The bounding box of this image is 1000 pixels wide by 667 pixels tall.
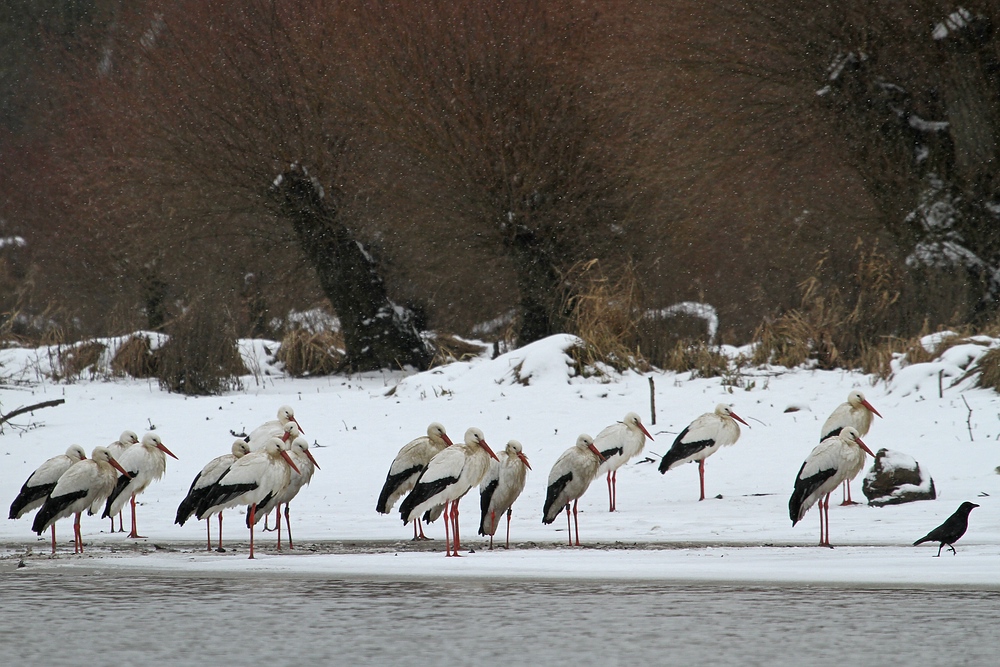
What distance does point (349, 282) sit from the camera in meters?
24.4

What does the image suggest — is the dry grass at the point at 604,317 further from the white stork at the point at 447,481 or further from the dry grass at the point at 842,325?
the white stork at the point at 447,481

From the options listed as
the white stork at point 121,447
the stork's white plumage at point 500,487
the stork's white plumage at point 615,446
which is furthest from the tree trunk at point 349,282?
the stork's white plumage at point 500,487

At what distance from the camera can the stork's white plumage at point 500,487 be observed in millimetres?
10430

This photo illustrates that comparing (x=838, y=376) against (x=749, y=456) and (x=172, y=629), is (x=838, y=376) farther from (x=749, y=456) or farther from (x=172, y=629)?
(x=172, y=629)

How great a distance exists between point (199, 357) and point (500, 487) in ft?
34.0

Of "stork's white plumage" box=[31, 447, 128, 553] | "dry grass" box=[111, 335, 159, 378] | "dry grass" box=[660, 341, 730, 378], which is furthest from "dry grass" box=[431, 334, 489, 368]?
"stork's white plumage" box=[31, 447, 128, 553]

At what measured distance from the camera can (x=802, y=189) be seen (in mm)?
21719

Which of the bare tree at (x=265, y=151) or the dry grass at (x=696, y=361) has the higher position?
the bare tree at (x=265, y=151)

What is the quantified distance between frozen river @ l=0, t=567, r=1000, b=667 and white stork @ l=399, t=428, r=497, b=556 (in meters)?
1.81

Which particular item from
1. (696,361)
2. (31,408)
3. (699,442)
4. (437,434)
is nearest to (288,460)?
(437,434)

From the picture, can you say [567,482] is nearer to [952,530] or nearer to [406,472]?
[406,472]

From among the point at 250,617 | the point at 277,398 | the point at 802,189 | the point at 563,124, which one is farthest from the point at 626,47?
the point at 250,617

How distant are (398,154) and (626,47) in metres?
4.57

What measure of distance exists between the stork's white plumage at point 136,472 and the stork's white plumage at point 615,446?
4014 mm
